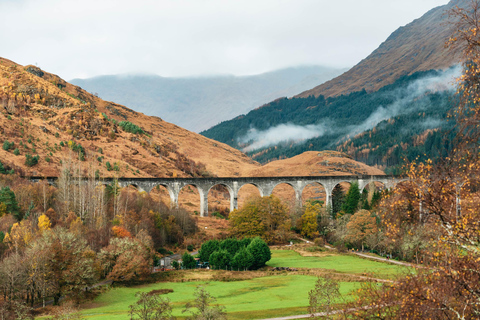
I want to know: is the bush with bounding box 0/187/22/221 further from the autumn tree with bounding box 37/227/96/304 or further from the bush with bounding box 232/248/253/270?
the bush with bounding box 232/248/253/270

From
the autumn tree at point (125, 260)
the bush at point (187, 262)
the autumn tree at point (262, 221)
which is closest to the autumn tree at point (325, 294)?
the autumn tree at point (125, 260)

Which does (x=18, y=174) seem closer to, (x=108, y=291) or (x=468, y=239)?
(x=108, y=291)

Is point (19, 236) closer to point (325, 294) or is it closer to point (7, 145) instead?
point (325, 294)

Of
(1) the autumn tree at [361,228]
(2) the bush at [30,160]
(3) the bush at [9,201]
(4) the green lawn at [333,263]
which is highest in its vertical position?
(2) the bush at [30,160]

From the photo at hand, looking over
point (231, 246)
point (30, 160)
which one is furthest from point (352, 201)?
point (30, 160)

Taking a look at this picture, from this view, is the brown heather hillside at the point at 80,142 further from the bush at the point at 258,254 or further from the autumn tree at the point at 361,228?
the autumn tree at the point at 361,228

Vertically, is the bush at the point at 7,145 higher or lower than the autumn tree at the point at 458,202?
higher

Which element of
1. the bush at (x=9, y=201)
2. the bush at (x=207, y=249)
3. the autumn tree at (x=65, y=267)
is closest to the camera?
the autumn tree at (x=65, y=267)
